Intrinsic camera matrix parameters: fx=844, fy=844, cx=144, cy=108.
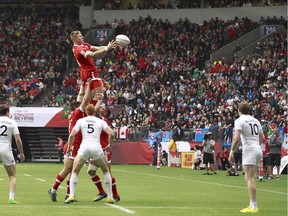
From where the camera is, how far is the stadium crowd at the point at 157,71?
47.2m

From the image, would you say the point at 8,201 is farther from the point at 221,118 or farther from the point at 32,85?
the point at 32,85

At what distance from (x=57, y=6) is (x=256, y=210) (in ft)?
176

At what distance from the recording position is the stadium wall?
60.2 m

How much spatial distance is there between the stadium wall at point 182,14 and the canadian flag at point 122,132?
54.6 ft

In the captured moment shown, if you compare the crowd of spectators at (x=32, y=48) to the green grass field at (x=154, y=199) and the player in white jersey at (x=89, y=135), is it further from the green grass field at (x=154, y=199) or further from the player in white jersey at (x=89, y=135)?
the player in white jersey at (x=89, y=135)

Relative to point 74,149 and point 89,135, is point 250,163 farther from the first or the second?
point 74,149

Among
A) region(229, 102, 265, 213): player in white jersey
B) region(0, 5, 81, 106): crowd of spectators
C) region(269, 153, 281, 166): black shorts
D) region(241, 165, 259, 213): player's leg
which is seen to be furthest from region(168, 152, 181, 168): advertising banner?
region(241, 165, 259, 213): player's leg

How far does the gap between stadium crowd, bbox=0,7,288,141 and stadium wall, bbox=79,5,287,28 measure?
1034 mm

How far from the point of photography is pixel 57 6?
225 feet

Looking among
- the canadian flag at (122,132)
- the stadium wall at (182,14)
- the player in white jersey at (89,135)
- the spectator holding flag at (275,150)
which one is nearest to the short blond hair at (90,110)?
the player in white jersey at (89,135)

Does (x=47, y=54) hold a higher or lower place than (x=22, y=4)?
lower

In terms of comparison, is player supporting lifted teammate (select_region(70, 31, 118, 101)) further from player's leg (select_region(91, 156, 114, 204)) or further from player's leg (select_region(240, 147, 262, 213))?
player's leg (select_region(240, 147, 262, 213))

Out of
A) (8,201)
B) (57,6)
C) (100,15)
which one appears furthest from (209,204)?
(57,6)

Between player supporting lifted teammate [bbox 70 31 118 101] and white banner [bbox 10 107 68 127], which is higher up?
white banner [bbox 10 107 68 127]
